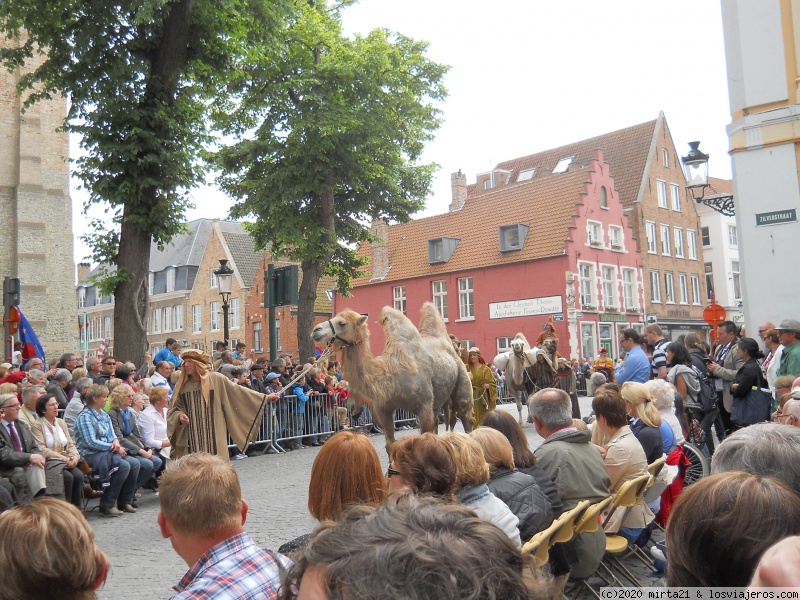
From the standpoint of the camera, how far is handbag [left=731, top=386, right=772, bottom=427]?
29.3 feet

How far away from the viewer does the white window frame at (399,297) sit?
41.6 metres

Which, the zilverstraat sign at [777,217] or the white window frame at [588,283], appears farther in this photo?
the white window frame at [588,283]

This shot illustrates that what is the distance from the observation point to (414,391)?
898cm

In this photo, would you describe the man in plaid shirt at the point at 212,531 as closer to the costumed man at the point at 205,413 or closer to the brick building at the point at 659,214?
the costumed man at the point at 205,413

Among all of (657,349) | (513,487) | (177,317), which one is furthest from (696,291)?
(513,487)

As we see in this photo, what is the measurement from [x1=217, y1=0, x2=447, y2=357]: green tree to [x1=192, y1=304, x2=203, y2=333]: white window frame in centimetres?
2684

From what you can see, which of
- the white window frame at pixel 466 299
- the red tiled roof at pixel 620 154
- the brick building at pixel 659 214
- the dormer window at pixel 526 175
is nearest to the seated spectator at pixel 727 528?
the white window frame at pixel 466 299

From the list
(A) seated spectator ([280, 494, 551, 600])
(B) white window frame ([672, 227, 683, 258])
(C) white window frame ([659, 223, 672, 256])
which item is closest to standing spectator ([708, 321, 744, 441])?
(A) seated spectator ([280, 494, 551, 600])

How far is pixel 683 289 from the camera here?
145ft

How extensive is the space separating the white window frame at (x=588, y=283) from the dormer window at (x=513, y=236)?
324 cm

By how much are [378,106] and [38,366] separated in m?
14.6

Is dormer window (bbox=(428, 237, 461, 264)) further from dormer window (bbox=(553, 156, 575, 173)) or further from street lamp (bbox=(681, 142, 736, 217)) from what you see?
street lamp (bbox=(681, 142, 736, 217))

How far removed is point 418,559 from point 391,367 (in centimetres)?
787

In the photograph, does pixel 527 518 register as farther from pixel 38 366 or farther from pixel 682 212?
pixel 682 212
